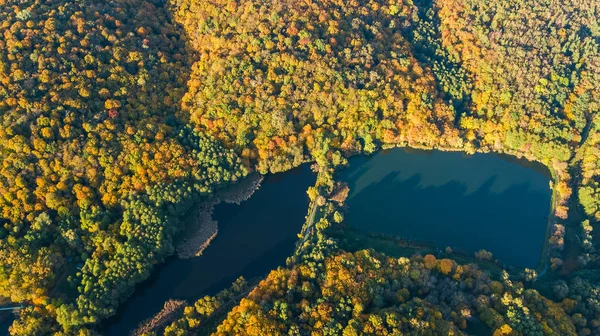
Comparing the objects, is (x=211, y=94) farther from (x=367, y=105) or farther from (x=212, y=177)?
(x=367, y=105)

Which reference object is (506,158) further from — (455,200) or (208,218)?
(208,218)

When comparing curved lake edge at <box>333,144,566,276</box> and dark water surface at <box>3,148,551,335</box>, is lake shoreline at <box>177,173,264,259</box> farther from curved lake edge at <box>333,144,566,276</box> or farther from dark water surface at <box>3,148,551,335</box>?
curved lake edge at <box>333,144,566,276</box>

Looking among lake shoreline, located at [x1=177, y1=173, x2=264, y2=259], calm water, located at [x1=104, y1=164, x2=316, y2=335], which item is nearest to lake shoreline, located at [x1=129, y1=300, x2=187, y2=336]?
calm water, located at [x1=104, y1=164, x2=316, y2=335]

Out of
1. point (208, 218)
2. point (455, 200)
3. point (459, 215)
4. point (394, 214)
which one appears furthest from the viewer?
point (455, 200)

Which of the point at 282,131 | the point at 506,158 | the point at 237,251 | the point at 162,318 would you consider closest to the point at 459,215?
the point at 506,158

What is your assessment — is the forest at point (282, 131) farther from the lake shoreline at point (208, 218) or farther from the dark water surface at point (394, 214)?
the dark water surface at point (394, 214)
